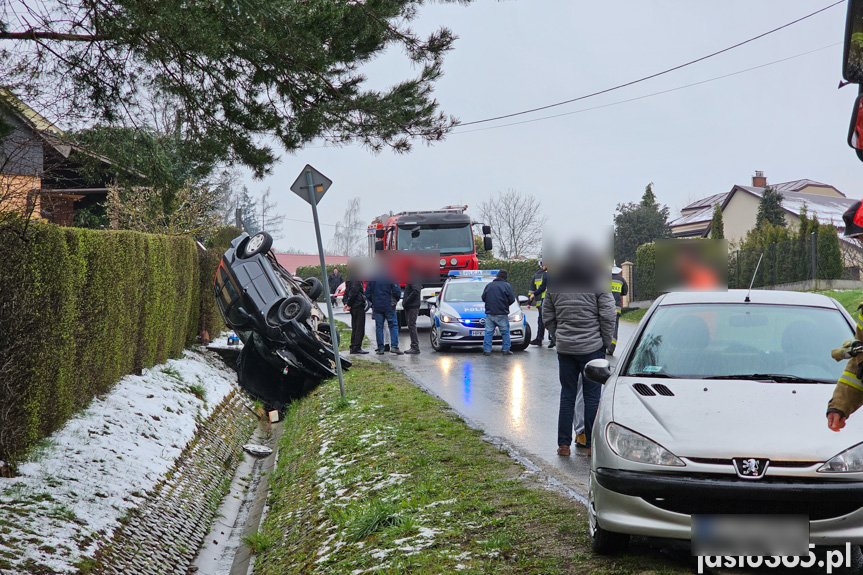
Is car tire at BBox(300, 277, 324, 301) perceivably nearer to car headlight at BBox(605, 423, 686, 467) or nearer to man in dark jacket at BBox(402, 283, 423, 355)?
man in dark jacket at BBox(402, 283, 423, 355)

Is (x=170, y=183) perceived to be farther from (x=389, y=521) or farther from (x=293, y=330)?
(x=293, y=330)

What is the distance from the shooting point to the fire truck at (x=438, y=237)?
1024 inches

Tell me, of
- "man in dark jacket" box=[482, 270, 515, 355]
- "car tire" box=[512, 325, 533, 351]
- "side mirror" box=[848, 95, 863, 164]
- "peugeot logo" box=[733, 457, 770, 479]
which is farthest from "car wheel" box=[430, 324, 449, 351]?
"side mirror" box=[848, 95, 863, 164]

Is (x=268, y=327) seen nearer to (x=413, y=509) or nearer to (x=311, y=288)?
(x=311, y=288)

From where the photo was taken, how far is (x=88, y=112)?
22.8 feet

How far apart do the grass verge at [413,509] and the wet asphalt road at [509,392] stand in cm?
49

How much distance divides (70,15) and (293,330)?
7.12 metres

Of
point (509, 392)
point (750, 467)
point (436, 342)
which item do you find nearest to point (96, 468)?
point (750, 467)

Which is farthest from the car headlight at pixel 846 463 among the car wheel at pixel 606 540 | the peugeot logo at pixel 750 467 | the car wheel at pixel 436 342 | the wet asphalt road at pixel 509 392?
the car wheel at pixel 436 342

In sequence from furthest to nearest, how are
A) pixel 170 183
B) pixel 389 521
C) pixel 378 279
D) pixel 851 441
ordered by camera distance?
pixel 378 279
pixel 170 183
pixel 389 521
pixel 851 441

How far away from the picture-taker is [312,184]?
36.9 ft

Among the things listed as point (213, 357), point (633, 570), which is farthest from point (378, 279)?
point (633, 570)

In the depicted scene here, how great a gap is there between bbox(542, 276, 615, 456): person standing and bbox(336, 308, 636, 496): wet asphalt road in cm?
41

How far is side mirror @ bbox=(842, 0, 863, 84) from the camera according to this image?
360cm
